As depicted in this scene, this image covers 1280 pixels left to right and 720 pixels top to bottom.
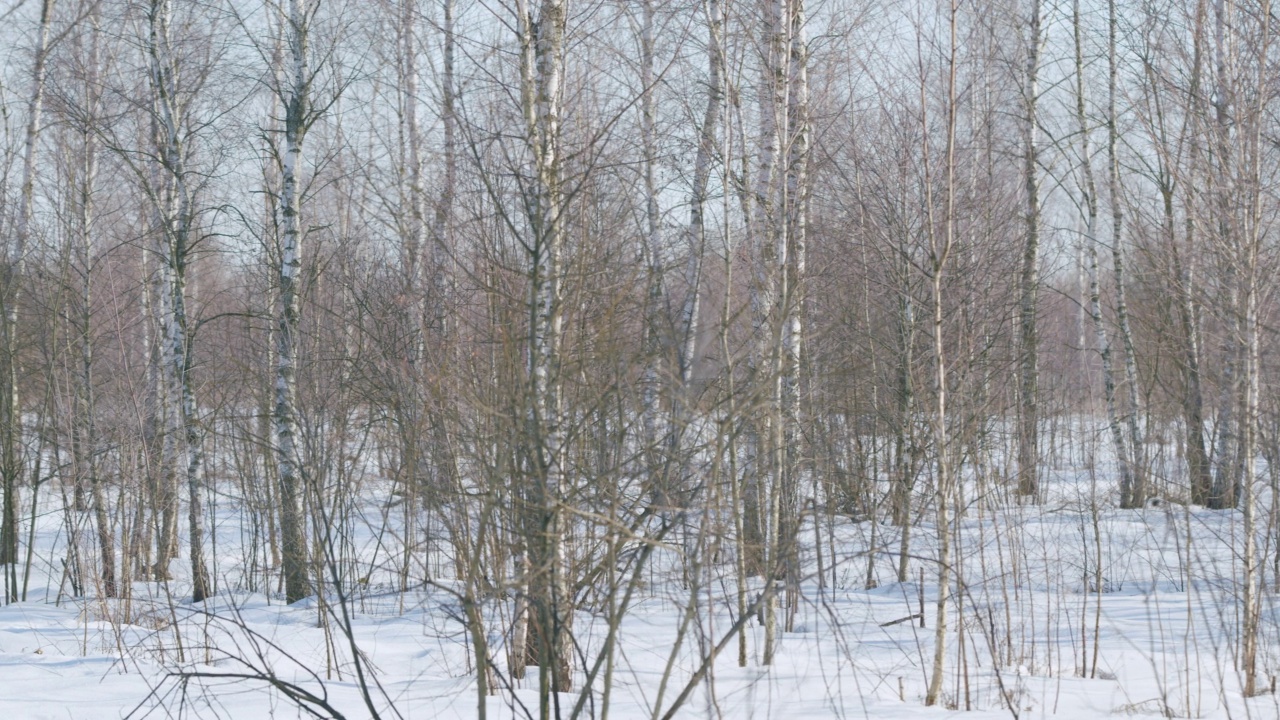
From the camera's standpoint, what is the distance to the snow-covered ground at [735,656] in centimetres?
484

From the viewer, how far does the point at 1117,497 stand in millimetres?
12445

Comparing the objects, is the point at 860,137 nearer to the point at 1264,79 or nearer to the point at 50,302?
the point at 1264,79

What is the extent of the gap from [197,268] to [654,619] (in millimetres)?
21245

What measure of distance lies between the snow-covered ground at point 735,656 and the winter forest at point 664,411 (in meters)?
0.06

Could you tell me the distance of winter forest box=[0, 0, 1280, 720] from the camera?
3.91 meters

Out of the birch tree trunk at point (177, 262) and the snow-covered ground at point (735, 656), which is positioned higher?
the birch tree trunk at point (177, 262)

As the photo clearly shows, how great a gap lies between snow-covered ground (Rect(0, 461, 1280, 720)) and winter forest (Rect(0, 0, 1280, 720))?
0.20ft

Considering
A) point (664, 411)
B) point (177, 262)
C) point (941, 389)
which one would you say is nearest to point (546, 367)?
point (664, 411)

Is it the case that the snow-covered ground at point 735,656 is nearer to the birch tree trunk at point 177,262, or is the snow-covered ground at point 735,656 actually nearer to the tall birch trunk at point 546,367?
the tall birch trunk at point 546,367

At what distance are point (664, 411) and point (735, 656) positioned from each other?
2757mm

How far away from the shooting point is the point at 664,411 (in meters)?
4.55

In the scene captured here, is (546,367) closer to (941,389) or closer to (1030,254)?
(941,389)

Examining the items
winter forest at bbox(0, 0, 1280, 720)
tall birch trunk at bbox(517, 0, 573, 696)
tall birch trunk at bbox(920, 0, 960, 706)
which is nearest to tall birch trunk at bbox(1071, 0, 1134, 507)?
winter forest at bbox(0, 0, 1280, 720)

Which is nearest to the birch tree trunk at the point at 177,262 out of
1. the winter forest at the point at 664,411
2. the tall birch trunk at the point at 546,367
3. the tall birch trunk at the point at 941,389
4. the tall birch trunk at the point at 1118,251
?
the winter forest at the point at 664,411
